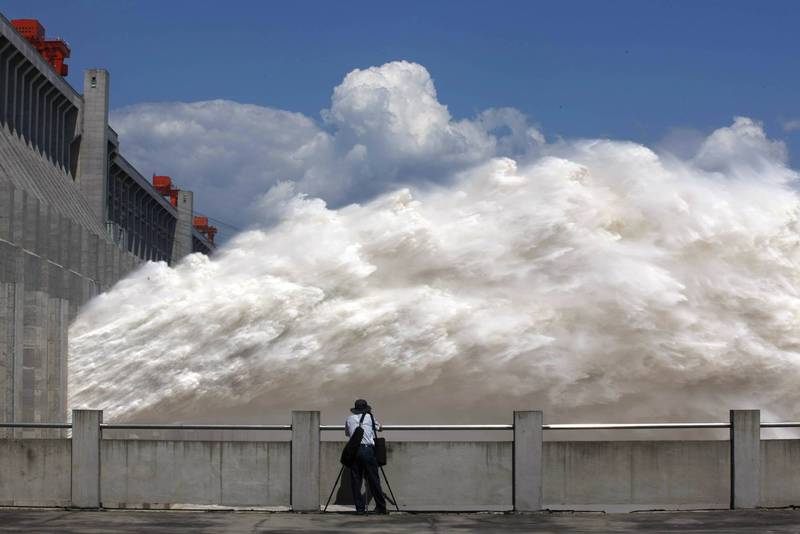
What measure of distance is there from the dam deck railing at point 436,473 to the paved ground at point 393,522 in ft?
1.11

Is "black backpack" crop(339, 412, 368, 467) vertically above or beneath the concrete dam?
beneath

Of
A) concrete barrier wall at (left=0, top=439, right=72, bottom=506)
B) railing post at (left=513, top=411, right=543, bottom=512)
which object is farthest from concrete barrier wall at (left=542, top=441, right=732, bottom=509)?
concrete barrier wall at (left=0, top=439, right=72, bottom=506)

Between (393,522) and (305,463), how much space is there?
2029mm

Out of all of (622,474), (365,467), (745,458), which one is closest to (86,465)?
(365,467)

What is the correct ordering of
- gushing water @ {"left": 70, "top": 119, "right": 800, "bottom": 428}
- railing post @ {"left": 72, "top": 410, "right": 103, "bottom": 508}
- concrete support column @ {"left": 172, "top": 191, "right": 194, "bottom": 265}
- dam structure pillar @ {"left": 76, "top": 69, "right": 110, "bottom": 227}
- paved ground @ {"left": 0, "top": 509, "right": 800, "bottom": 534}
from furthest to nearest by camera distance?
concrete support column @ {"left": 172, "top": 191, "right": 194, "bottom": 265}
dam structure pillar @ {"left": 76, "top": 69, "right": 110, "bottom": 227}
gushing water @ {"left": 70, "top": 119, "right": 800, "bottom": 428}
railing post @ {"left": 72, "top": 410, "right": 103, "bottom": 508}
paved ground @ {"left": 0, "top": 509, "right": 800, "bottom": 534}

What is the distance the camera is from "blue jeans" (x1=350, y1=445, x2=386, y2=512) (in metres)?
19.2

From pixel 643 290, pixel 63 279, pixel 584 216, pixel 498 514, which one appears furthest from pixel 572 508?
pixel 63 279

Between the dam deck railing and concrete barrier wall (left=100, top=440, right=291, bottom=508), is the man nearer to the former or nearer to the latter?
the dam deck railing

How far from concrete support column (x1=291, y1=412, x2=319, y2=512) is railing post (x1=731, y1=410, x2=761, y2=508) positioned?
6895 millimetres

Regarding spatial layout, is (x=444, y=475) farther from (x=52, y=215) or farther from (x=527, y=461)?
(x=52, y=215)

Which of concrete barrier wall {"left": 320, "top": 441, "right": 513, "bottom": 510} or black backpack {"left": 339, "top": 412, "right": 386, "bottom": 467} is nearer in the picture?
black backpack {"left": 339, "top": 412, "right": 386, "bottom": 467}

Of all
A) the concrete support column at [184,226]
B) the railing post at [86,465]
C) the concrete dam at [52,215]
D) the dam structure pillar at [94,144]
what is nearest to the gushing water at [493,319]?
the concrete dam at [52,215]

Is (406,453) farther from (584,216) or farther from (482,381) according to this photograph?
(584,216)

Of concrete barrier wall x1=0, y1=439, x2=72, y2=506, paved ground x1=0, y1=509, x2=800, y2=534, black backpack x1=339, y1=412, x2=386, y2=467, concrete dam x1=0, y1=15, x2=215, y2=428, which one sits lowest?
paved ground x1=0, y1=509, x2=800, y2=534
